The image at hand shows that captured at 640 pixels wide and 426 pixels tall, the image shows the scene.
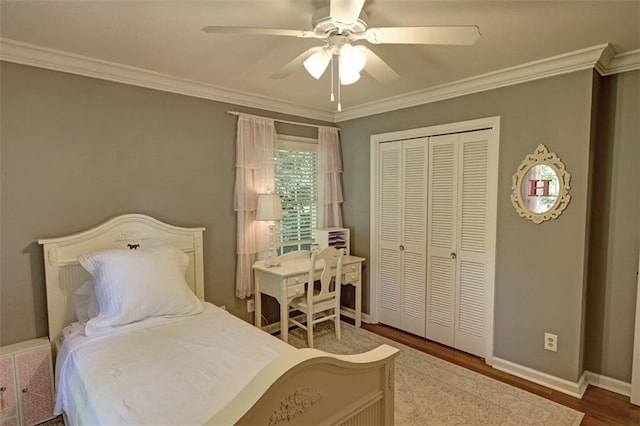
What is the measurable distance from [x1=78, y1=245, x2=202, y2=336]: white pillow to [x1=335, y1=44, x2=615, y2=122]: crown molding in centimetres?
258

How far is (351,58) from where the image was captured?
171 cm

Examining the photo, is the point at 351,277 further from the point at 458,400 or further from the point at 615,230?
the point at 615,230

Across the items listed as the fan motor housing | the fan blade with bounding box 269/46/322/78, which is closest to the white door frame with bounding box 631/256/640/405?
the fan motor housing

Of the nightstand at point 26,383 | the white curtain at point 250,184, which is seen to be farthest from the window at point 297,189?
the nightstand at point 26,383

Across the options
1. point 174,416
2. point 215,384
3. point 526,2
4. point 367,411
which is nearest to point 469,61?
point 526,2

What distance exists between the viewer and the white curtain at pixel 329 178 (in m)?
3.95

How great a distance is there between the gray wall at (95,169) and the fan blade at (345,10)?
6.53ft

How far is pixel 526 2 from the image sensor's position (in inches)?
67.5

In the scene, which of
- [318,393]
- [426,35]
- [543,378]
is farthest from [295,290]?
[426,35]

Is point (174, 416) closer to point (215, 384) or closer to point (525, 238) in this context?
point (215, 384)

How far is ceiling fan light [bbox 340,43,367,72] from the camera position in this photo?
170cm

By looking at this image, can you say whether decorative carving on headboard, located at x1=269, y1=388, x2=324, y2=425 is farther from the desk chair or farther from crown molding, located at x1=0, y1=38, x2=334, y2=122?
crown molding, located at x1=0, y1=38, x2=334, y2=122

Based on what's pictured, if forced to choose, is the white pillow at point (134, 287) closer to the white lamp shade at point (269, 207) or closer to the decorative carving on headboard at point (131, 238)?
the decorative carving on headboard at point (131, 238)

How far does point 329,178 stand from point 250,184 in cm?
102
